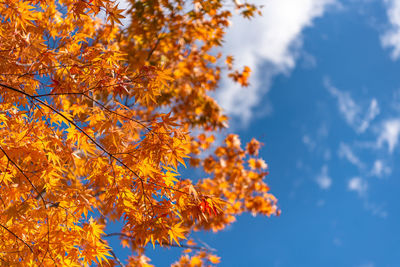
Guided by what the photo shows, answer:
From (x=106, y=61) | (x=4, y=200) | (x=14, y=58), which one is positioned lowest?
(x=4, y=200)

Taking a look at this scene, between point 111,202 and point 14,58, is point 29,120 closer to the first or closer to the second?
point 14,58

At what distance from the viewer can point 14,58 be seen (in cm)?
318

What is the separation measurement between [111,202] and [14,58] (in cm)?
159

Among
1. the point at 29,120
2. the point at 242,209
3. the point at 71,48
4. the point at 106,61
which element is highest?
the point at 242,209

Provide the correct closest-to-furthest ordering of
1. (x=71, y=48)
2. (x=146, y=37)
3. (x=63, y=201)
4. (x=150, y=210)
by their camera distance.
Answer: (x=150, y=210), (x=63, y=201), (x=71, y=48), (x=146, y=37)

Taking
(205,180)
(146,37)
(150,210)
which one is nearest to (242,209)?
(205,180)

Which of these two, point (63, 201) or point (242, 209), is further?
point (242, 209)

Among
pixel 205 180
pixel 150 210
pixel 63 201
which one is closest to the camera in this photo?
pixel 150 210

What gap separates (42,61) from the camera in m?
3.19

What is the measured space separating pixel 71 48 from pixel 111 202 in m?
1.68

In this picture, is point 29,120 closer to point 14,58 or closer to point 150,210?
point 14,58

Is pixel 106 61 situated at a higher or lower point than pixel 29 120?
higher

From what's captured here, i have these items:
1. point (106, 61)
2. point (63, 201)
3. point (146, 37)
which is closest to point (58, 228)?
point (63, 201)

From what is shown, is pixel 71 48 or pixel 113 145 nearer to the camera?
pixel 113 145
